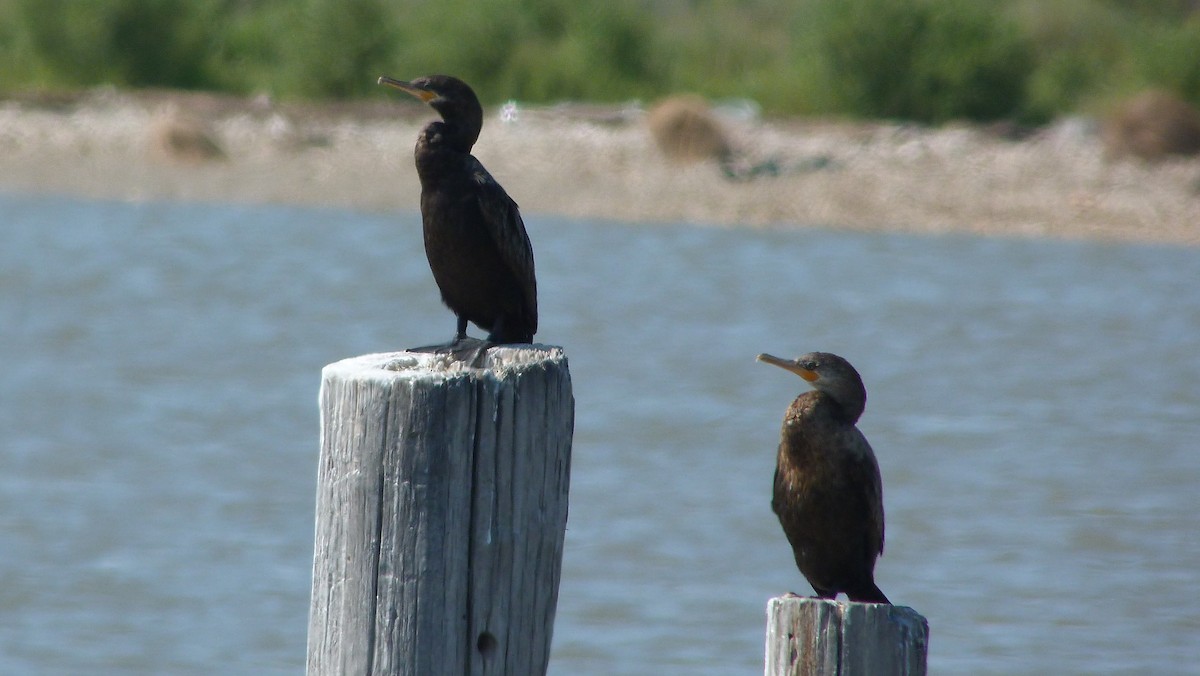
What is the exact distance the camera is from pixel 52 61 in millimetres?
22406

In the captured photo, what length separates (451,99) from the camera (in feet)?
12.0

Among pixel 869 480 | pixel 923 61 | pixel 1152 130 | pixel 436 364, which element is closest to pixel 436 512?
pixel 436 364

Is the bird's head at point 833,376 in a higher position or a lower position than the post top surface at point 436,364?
higher

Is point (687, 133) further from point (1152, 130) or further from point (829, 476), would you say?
point (829, 476)

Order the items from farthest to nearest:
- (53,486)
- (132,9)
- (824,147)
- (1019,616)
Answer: (132,9), (824,147), (53,486), (1019,616)

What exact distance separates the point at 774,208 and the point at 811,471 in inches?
577

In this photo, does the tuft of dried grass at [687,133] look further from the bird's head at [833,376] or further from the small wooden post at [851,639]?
the small wooden post at [851,639]

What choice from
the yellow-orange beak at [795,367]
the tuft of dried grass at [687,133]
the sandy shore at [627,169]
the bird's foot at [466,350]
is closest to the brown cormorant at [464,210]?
the bird's foot at [466,350]

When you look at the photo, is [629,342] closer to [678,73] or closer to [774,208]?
[774,208]

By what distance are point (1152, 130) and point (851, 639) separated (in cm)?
1617

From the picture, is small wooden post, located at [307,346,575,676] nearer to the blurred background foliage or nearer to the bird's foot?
the bird's foot

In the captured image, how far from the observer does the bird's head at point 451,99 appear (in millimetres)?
3639

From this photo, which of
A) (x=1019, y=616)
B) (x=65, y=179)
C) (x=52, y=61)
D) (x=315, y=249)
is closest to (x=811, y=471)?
(x=1019, y=616)

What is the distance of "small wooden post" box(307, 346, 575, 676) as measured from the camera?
272 cm
